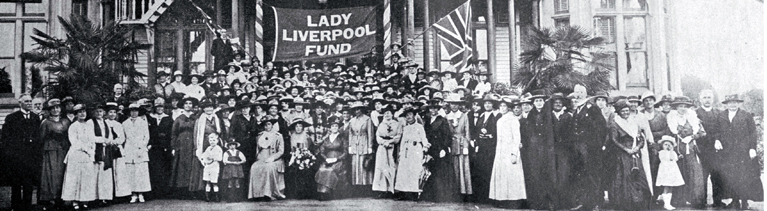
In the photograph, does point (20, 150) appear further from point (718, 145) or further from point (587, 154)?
point (718, 145)

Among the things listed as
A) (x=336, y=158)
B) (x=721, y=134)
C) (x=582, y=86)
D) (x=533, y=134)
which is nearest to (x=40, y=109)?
(x=336, y=158)

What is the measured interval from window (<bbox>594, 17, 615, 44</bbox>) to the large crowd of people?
10.2ft

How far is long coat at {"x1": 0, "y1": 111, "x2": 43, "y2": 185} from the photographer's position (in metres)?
7.24

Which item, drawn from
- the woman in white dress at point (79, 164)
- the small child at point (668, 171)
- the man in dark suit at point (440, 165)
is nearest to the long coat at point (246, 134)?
the woman in white dress at point (79, 164)

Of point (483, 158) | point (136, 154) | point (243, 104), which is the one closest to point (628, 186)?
point (483, 158)

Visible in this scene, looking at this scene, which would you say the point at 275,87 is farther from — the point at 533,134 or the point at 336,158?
the point at 533,134

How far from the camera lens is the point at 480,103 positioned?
748 cm

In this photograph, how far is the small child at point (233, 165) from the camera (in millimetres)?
7352

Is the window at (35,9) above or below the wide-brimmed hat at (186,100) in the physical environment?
above

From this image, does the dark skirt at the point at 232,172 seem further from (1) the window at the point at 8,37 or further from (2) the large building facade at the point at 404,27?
(1) the window at the point at 8,37

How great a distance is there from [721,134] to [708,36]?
1.42 m

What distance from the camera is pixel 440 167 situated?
295 inches

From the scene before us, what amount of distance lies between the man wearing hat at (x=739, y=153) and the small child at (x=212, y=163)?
538 centimetres

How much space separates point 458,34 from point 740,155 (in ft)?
13.0
